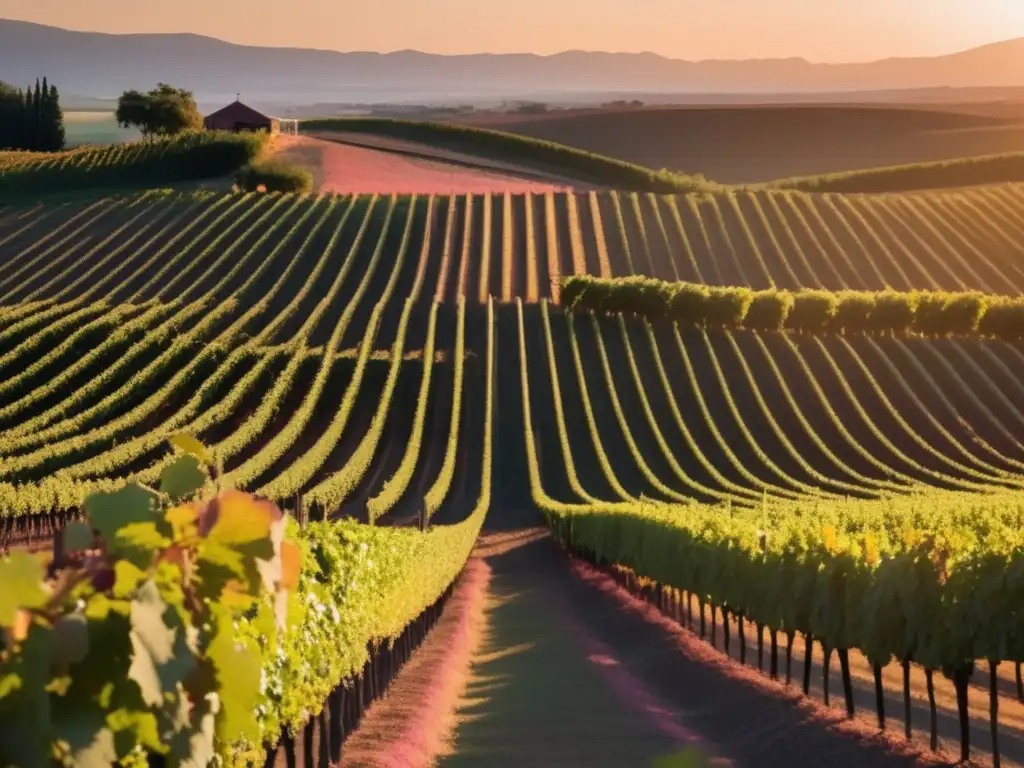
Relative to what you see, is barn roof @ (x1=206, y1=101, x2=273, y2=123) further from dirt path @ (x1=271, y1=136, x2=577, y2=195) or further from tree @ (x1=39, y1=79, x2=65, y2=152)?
tree @ (x1=39, y1=79, x2=65, y2=152)

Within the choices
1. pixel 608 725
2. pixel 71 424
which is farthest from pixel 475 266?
pixel 608 725

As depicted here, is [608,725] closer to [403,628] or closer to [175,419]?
[403,628]

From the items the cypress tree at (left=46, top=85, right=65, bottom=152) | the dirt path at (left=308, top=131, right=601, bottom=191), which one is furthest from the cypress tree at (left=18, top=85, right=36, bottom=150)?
the dirt path at (left=308, top=131, right=601, bottom=191)

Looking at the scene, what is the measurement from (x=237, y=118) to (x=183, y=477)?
131 metres

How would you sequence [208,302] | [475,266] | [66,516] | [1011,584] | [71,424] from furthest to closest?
[475,266] → [208,302] → [71,424] → [66,516] → [1011,584]

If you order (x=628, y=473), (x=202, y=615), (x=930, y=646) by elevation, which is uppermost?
(x=202, y=615)

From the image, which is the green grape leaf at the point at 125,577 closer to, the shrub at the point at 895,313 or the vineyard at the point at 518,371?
the vineyard at the point at 518,371

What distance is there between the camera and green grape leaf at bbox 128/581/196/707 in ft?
16.5

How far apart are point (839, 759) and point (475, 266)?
237ft

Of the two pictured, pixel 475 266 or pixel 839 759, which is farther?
pixel 475 266

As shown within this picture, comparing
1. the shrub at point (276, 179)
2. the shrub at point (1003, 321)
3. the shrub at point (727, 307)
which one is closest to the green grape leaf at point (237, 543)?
the shrub at point (727, 307)

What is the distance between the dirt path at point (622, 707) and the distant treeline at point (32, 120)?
13163cm

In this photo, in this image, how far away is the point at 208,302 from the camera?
79.2 m

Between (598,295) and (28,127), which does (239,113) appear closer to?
(28,127)
